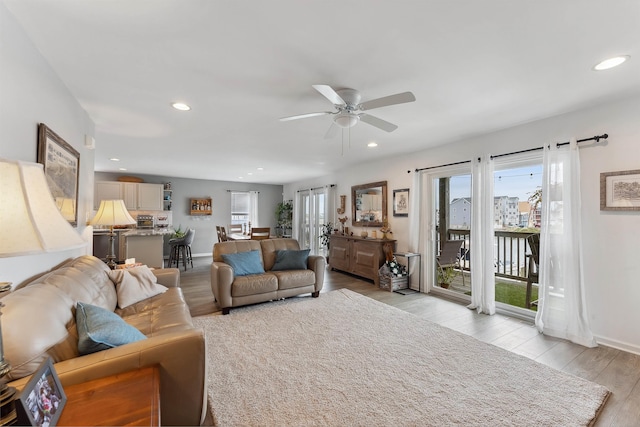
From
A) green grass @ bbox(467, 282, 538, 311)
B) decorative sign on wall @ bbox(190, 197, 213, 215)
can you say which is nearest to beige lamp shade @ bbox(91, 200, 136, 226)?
green grass @ bbox(467, 282, 538, 311)

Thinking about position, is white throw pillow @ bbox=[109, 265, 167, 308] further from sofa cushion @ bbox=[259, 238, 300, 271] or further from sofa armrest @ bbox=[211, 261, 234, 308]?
sofa cushion @ bbox=[259, 238, 300, 271]

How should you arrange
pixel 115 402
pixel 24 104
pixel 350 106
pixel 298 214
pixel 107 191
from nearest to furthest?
1. pixel 115 402
2. pixel 24 104
3. pixel 350 106
4. pixel 107 191
5. pixel 298 214

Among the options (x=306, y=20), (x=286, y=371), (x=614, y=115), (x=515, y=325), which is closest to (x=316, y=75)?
(x=306, y=20)

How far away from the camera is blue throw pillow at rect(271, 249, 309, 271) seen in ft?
14.1

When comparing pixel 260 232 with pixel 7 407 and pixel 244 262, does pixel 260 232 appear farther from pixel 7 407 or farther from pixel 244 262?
pixel 7 407

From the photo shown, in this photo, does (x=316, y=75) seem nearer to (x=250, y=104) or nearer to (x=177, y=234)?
(x=250, y=104)

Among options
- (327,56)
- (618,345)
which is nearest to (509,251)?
(618,345)

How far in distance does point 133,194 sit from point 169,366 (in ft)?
24.5

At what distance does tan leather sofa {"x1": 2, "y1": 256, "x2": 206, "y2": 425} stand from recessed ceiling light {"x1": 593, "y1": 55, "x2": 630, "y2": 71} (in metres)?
3.32

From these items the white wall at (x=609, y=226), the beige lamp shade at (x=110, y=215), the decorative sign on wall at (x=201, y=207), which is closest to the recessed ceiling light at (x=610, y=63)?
the white wall at (x=609, y=226)

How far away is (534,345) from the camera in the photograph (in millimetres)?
2840

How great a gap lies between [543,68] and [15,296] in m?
3.59

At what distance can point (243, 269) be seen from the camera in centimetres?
396

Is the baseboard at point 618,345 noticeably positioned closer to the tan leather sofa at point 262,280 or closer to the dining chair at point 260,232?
the tan leather sofa at point 262,280
